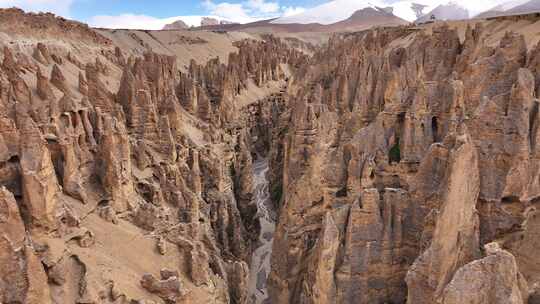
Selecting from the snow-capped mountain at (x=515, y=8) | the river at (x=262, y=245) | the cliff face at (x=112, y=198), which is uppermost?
the snow-capped mountain at (x=515, y=8)

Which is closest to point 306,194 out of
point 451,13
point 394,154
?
point 394,154

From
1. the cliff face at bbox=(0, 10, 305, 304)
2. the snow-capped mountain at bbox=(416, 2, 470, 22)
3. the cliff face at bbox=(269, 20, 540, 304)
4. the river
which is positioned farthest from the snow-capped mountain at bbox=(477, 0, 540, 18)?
the cliff face at bbox=(0, 10, 305, 304)

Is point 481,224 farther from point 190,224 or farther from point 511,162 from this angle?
point 190,224

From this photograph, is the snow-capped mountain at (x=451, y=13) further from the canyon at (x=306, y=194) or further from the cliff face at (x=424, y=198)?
the cliff face at (x=424, y=198)

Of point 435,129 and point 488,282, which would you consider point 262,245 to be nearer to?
point 435,129

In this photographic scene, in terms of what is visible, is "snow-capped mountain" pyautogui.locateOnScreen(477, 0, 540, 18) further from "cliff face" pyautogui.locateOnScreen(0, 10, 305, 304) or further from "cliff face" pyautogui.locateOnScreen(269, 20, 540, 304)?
"cliff face" pyautogui.locateOnScreen(0, 10, 305, 304)

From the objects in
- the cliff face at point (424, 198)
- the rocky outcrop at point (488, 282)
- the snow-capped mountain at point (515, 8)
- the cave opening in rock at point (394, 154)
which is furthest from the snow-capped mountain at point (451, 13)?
the rocky outcrop at point (488, 282)

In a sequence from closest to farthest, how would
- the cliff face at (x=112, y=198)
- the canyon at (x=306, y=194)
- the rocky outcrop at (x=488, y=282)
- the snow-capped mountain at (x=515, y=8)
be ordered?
1. the rocky outcrop at (x=488, y=282)
2. the canyon at (x=306, y=194)
3. the cliff face at (x=112, y=198)
4. the snow-capped mountain at (x=515, y=8)
